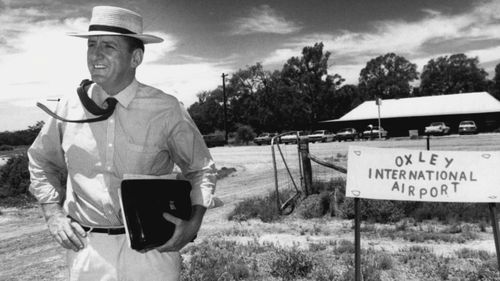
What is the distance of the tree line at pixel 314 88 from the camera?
6888cm

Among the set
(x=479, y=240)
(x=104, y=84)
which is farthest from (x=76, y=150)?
(x=479, y=240)

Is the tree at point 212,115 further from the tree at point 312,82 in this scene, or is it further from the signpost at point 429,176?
the signpost at point 429,176

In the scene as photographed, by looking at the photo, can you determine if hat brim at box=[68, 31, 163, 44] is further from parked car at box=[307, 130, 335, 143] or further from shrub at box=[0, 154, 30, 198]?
parked car at box=[307, 130, 335, 143]

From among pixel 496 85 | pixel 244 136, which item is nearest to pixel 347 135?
pixel 244 136

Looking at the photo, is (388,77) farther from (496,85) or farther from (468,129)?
(468,129)

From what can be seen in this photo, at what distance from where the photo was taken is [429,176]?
3674 mm

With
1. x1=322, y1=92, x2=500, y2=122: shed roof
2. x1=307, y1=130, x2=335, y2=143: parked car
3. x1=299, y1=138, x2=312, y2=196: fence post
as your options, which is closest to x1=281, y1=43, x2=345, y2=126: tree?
x1=322, y1=92, x2=500, y2=122: shed roof

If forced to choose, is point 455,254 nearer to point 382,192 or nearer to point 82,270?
point 382,192

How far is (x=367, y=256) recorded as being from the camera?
5816mm

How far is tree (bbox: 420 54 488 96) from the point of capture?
258 feet

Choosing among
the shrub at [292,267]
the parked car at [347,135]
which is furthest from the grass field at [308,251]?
the parked car at [347,135]

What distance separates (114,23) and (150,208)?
0.88m

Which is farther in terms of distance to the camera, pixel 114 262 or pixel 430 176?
pixel 430 176

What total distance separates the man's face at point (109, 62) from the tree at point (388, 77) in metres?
81.1
